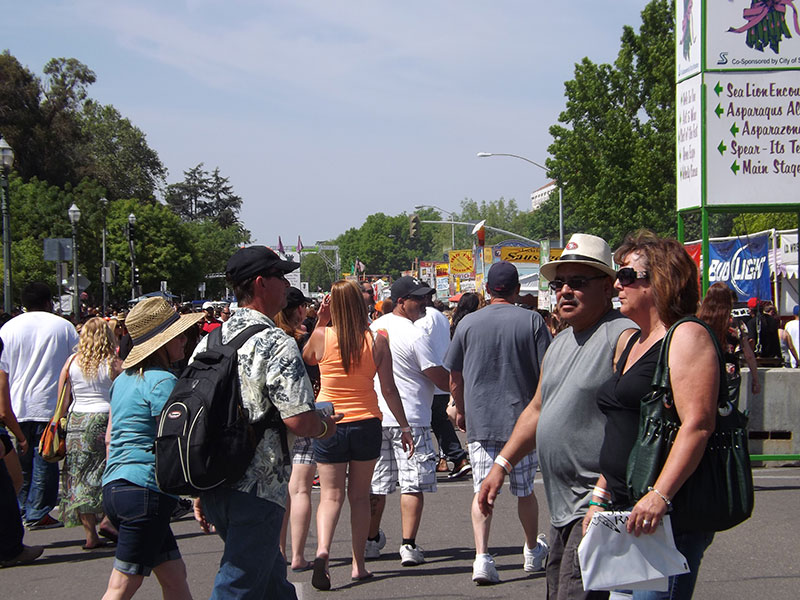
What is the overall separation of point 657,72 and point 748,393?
116 ft

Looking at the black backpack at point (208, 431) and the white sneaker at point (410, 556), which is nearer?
the black backpack at point (208, 431)

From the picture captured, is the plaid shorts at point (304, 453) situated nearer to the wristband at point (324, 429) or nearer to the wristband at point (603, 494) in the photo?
the wristband at point (324, 429)

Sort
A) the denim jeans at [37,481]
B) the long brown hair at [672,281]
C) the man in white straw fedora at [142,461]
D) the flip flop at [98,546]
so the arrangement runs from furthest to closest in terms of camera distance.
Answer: the denim jeans at [37,481], the flip flop at [98,546], the man in white straw fedora at [142,461], the long brown hair at [672,281]

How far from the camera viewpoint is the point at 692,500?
307 cm

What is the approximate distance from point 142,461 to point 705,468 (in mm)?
2564

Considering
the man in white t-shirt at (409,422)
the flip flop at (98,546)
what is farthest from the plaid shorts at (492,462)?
the flip flop at (98,546)

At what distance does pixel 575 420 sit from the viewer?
374cm

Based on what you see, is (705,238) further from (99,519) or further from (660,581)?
(660,581)

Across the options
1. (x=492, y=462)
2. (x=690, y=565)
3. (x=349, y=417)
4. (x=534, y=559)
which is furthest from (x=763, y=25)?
(x=690, y=565)

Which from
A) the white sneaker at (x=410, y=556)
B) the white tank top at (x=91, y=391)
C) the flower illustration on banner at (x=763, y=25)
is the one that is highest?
the flower illustration on banner at (x=763, y=25)

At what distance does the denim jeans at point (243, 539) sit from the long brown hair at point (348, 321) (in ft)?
8.01

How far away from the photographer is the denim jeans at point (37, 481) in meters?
8.20

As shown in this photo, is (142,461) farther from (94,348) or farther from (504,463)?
(94,348)

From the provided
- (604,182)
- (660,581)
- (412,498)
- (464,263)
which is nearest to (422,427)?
(412,498)
